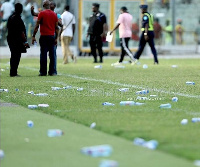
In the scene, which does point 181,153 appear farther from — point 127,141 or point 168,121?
point 168,121

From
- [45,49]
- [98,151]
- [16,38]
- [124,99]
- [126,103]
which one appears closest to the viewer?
[98,151]

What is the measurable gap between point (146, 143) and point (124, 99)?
5761 millimetres

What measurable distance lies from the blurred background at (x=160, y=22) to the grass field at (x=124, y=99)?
18.1 metres

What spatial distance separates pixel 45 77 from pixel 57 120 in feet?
35.3

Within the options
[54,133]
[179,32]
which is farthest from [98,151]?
[179,32]

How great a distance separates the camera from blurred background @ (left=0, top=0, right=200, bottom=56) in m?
41.9

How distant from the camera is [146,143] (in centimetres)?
876

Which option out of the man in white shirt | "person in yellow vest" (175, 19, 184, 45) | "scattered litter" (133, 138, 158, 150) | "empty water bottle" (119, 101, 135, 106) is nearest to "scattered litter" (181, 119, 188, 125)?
"scattered litter" (133, 138, 158, 150)

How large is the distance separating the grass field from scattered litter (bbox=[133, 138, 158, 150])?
0.26 feet

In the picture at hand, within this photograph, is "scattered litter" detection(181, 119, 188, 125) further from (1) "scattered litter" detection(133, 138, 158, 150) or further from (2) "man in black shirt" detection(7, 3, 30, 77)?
(2) "man in black shirt" detection(7, 3, 30, 77)

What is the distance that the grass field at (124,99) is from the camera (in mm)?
9555

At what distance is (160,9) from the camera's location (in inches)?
1745

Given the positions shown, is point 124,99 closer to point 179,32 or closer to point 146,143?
point 146,143

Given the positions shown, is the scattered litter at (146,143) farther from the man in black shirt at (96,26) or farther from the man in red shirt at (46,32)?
the man in black shirt at (96,26)
